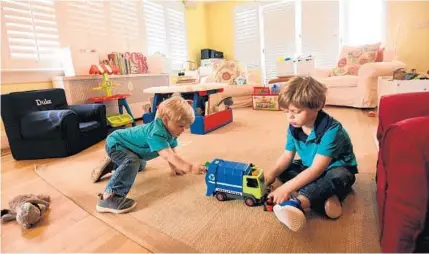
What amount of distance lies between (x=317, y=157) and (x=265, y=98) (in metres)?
2.94

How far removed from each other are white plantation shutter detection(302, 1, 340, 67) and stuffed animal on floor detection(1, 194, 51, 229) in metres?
4.51

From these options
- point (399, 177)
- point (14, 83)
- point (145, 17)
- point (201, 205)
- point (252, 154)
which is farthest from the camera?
point (145, 17)

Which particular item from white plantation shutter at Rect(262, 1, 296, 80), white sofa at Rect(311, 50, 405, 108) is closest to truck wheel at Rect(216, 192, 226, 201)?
white sofa at Rect(311, 50, 405, 108)

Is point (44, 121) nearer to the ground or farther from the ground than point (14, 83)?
nearer to the ground

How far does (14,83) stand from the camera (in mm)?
2508

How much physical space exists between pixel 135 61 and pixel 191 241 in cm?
325

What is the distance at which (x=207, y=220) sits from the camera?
3.32 feet

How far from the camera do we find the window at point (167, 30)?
4.23 m

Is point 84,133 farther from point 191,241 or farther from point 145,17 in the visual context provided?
point 145,17

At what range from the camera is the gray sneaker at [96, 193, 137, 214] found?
3.69 feet

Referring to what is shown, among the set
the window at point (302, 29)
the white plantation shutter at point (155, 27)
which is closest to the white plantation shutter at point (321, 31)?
the window at point (302, 29)

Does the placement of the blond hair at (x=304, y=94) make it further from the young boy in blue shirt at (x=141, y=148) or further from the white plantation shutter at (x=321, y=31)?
the white plantation shutter at (x=321, y=31)

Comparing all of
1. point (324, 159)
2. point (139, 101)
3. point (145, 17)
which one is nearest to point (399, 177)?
point (324, 159)

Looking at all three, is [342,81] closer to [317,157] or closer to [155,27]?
[317,157]
